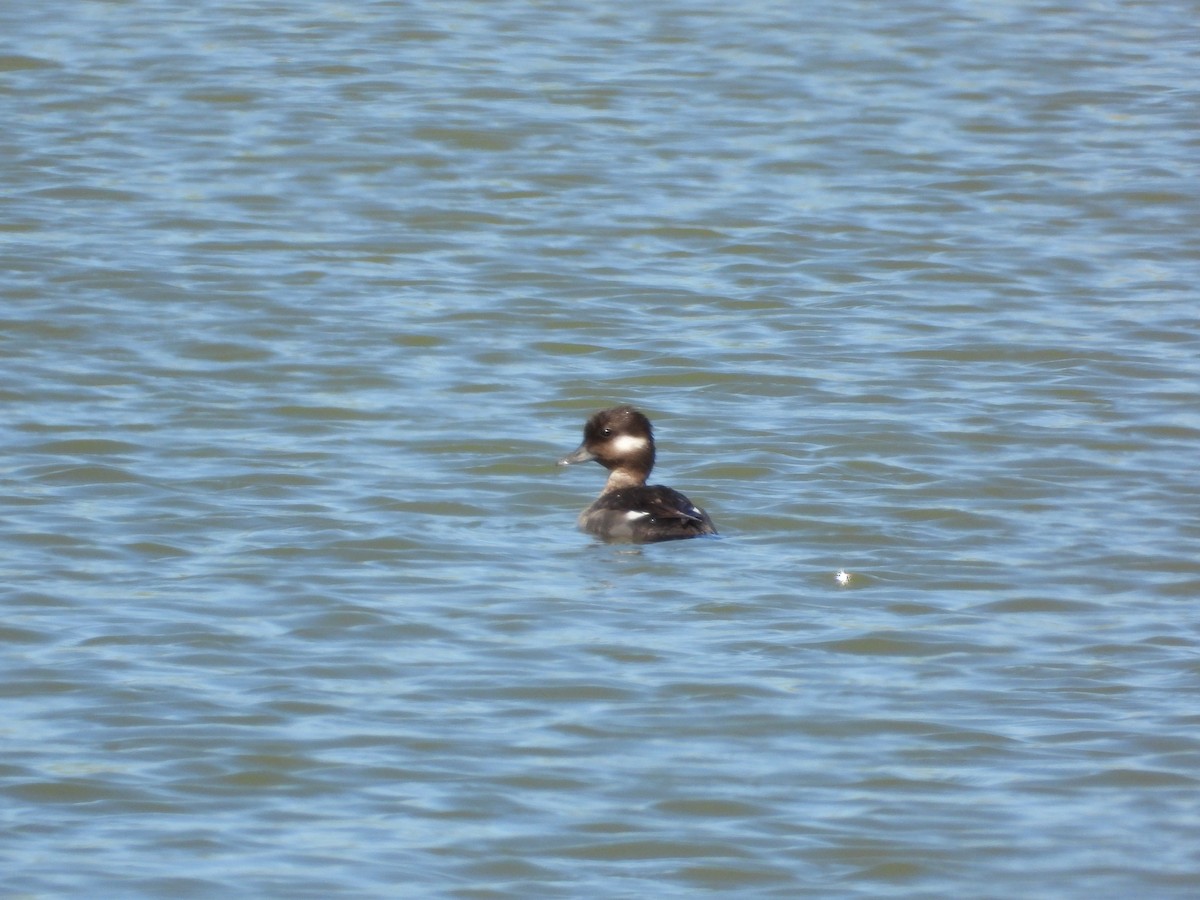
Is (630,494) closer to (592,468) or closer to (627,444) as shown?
(627,444)

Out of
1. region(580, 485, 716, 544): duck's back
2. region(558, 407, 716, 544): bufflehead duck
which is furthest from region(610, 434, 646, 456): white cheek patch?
region(580, 485, 716, 544): duck's back

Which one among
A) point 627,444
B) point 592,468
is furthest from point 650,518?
point 592,468

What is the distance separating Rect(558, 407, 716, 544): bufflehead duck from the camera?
31.3 feet

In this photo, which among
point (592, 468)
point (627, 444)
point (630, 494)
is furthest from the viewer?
point (592, 468)

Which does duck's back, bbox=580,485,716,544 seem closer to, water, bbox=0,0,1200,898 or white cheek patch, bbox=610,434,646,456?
water, bbox=0,0,1200,898

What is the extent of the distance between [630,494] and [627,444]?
Answer: 521 mm

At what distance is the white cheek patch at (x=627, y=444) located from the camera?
404 inches

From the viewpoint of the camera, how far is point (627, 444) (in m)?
10.3

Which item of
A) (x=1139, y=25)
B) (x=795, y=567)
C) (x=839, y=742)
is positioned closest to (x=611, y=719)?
(x=839, y=742)

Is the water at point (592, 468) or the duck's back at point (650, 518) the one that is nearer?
the water at point (592, 468)

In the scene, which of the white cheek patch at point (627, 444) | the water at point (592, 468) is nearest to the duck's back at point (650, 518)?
the water at point (592, 468)

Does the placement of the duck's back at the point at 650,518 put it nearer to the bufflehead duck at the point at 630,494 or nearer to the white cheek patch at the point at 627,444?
the bufflehead duck at the point at 630,494

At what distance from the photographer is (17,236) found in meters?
14.5

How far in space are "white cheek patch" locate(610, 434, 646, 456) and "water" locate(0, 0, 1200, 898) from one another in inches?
13.4
